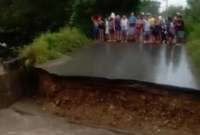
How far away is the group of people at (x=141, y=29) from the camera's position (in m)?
18.2

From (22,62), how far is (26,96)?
1.14m

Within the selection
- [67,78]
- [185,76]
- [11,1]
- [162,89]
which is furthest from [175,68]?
[11,1]

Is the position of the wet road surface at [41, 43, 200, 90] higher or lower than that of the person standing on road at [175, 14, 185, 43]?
lower

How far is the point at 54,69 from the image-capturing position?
1423cm

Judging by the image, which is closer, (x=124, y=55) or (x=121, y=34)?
(x=124, y=55)

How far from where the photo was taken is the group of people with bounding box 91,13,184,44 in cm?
1817

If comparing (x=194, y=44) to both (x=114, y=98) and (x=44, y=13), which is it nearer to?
(x=114, y=98)

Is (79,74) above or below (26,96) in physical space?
above

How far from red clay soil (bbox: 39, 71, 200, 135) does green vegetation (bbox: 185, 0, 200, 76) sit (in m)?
1.84

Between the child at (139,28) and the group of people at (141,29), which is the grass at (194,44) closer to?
the group of people at (141,29)

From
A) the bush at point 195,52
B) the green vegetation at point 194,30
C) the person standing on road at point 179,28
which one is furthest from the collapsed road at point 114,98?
the person standing on road at point 179,28

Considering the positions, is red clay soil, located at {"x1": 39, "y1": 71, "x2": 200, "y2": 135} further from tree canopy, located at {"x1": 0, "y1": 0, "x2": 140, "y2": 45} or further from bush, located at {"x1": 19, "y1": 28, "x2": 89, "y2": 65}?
tree canopy, located at {"x1": 0, "y1": 0, "x2": 140, "y2": 45}

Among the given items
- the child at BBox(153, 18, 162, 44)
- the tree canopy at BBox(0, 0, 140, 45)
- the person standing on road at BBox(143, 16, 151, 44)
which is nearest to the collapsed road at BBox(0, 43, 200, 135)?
the child at BBox(153, 18, 162, 44)

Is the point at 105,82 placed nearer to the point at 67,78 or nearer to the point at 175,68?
the point at 67,78
